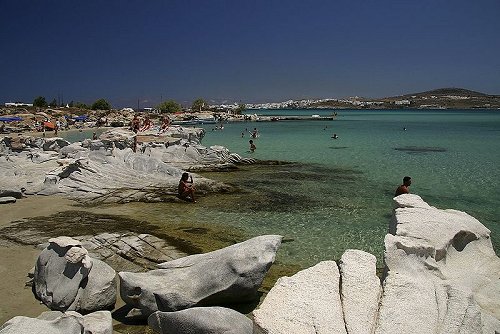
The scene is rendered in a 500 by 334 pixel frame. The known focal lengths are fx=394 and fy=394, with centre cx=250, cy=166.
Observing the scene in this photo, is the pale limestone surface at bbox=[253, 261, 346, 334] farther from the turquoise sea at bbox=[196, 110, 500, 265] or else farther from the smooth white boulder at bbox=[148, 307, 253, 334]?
the turquoise sea at bbox=[196, 110, 500, 265]

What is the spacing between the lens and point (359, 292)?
186 inches

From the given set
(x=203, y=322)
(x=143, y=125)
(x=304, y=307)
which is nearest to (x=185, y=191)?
(x=203, y=322)

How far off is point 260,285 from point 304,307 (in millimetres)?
2777

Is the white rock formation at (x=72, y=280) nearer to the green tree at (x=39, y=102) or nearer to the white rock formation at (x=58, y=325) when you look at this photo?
the white rock formation at (x=58, y=325)

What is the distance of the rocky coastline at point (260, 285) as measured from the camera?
4301 millimetres

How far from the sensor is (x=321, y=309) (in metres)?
4.33

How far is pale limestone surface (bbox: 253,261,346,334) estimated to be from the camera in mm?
3982

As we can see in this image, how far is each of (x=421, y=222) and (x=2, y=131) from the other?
47.6m

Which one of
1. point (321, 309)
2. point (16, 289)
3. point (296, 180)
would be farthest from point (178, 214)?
point (321, 309)

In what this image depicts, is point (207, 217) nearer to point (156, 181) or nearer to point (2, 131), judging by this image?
point (156, 181)

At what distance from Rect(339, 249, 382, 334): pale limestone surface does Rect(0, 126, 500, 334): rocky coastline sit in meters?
0.02

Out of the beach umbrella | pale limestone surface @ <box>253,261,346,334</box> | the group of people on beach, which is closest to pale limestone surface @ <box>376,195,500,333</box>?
pale limestone surface @ <box>253,261,346,334</box>

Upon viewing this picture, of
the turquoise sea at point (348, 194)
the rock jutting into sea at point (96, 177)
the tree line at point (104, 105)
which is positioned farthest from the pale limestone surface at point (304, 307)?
the tree line at point (104, 105)

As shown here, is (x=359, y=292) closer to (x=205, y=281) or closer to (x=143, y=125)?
(x=205, y=281)
